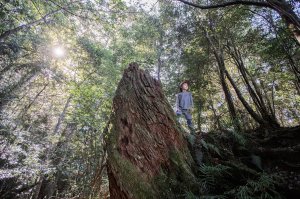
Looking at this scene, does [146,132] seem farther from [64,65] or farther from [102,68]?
[64,65]

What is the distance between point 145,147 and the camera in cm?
343

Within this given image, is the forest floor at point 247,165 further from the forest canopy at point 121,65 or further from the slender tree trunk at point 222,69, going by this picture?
the slender tree trunk at point 222,69

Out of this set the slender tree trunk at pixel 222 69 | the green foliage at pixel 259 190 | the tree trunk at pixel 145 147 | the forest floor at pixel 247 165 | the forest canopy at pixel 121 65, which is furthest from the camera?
the slender tree trunk at pixel 222 69

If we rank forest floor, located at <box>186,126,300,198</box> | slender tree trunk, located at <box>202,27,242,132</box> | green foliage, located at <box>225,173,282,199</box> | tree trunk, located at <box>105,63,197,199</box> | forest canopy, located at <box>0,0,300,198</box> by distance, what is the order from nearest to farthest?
green foliage, located at <box>225,173,282,199</box> → forest floor, located at <box>186,126,300,198</box> → tree trunk, located at <box>105,63,197,199</box> → forest canopy, located at <box>0,0,300,198</box> → slender tree trunk, located at <box>202,27,242,132</box>

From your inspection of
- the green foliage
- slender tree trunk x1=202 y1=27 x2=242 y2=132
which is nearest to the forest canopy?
slender tree trunk x1=202 y1=27 x2=242 y2=132

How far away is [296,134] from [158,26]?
36.5 feet

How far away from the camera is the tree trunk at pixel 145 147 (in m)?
2.95

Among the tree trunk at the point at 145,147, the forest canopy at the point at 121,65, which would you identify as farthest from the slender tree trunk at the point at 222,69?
the tree trunk at the point at 145,147

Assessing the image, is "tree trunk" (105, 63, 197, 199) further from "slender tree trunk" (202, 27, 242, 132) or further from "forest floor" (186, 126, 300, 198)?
"slender tree trunk" (202, 27, 242, 132)

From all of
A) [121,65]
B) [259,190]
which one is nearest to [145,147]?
[259,190]

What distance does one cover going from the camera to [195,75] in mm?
10359

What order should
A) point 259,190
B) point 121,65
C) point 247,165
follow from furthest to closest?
point 121,65 → point 247,165 → point 259,190

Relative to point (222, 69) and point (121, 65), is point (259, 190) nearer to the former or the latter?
point (222, 69)

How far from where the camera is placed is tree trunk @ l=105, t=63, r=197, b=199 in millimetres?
2945
